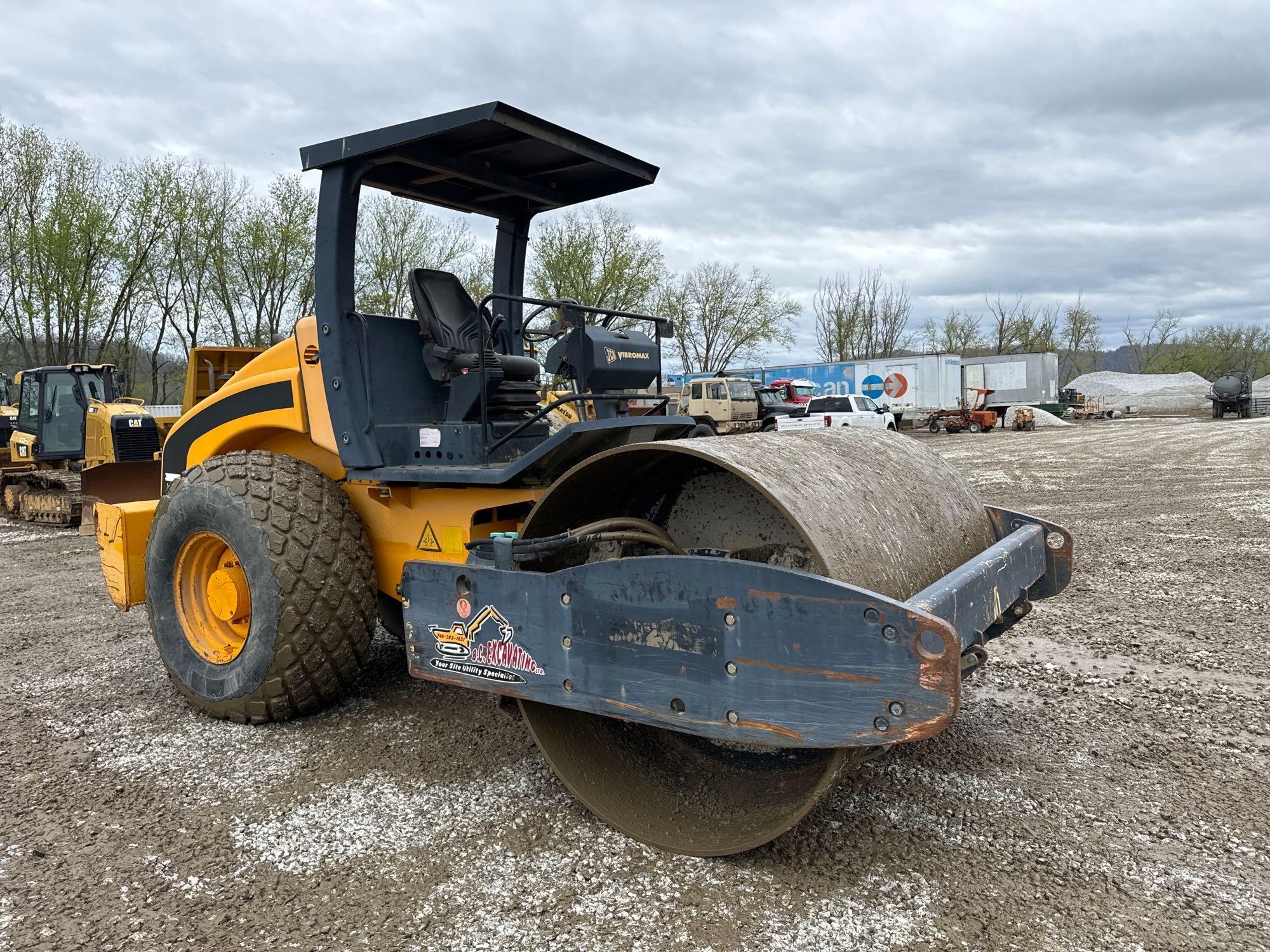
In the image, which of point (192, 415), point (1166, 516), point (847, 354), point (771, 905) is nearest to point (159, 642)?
point (192, 415)

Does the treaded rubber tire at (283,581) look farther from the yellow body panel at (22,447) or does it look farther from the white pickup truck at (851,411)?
the white pickup truck at (851,411)

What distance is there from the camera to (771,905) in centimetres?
248

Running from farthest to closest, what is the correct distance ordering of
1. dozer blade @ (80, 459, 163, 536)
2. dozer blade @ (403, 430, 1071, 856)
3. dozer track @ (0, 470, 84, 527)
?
dozer track @ (0, 470, 84, 527)
dozer blade @ (80, 459, 163, 536)
dozer blade @ (403, 430, 1071, 856)

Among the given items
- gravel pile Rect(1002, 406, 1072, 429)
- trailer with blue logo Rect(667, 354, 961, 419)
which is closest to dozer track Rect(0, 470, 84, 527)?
trailer with blue logo Rect(667, 354, 961, 419)

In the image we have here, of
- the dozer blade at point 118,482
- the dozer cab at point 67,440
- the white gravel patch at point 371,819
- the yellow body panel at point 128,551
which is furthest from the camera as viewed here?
the dozer cab at point 67,440

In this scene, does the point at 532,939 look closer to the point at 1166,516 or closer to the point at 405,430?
the point at 405,430

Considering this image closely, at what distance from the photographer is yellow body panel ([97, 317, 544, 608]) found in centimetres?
378

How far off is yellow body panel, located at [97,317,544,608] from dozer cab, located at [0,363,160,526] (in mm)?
8368

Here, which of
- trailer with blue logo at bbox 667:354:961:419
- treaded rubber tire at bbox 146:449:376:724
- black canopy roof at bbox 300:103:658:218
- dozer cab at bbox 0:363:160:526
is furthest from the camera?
trailer with blue logo at bbox 667:354:961:419

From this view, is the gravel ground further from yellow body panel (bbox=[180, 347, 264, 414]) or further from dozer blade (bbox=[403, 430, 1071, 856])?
yellow body panel (bbox=[180, 347, 264, 414])

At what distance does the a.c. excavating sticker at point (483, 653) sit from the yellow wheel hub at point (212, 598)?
1.32 metres

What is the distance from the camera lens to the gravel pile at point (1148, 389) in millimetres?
63969

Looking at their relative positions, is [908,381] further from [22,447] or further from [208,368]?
[208,368]

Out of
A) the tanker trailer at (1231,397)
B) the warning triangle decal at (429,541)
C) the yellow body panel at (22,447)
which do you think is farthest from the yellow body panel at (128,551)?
the tanker trailer at (1231,397)
